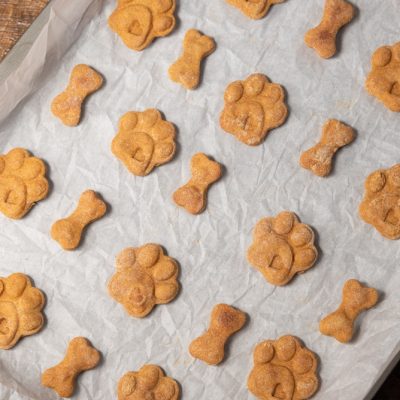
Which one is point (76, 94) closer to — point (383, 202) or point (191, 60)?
point (191, 60)

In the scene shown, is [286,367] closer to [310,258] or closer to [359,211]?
[310,258]

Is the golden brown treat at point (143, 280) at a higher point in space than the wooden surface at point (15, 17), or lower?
lower

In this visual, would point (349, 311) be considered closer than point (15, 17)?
Yes

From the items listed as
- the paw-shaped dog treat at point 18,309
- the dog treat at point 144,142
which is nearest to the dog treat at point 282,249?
the dog treat at point 144,142

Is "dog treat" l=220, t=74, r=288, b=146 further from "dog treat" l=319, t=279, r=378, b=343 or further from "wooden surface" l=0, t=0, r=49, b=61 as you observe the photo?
"wooden surface" l=0, t=0, r=49, b=61

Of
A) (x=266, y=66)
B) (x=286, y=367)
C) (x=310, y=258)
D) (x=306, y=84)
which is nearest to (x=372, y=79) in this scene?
(x=306, y=84)

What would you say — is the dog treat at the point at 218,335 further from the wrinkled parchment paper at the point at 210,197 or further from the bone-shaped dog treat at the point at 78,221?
the bone-shaped dog treat at the point at 78,221

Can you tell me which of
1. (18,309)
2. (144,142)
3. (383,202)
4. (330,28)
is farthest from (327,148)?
(18,309)
